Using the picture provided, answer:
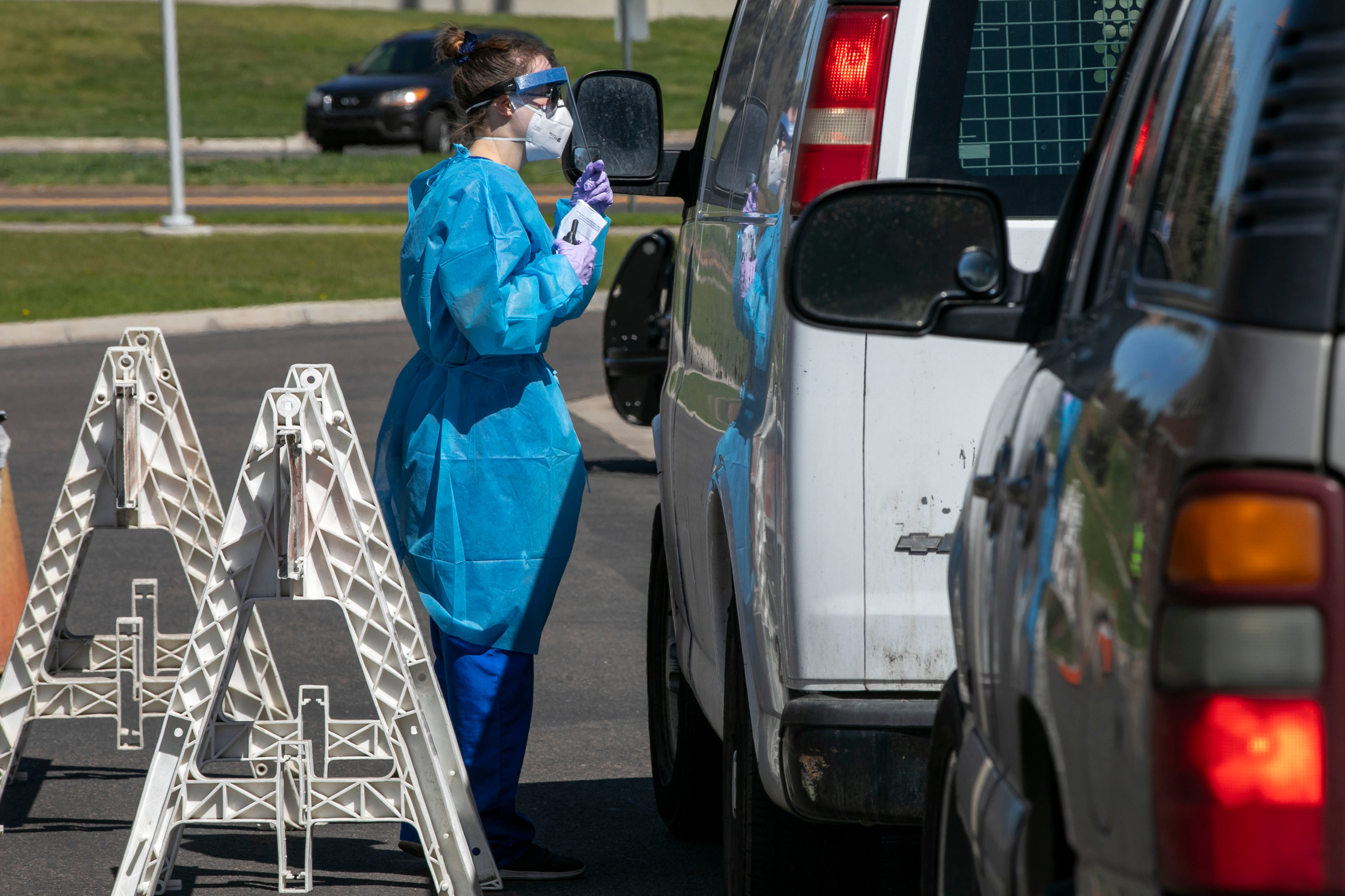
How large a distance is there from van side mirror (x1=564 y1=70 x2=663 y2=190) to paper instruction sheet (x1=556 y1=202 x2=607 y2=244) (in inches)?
7.0

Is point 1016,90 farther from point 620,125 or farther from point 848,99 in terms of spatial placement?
point 620,125

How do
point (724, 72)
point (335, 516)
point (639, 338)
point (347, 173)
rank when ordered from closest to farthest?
point (335, 516) < point (724, 72) < point (639, 338) < point (347, 173)

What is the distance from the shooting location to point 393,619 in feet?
13.6

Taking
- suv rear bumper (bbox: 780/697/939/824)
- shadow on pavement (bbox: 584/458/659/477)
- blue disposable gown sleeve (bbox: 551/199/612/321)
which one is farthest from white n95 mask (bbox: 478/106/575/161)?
shadow on pavement (bbox: 584/458/659/477)

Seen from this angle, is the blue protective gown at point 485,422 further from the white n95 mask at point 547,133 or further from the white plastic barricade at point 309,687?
the white plastic barricade at point 309,687

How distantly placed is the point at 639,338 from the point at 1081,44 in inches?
252

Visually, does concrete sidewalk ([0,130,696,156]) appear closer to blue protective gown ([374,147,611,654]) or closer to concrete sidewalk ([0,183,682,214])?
concrete sidewalk ([0,183,682,214])

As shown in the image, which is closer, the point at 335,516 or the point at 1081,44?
the point at 1081,44

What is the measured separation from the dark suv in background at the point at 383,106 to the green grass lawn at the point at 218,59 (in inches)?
210

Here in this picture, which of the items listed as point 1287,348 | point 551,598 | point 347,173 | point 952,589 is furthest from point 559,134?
point 347,173

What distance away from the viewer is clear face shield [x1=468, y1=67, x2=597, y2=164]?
4.59m

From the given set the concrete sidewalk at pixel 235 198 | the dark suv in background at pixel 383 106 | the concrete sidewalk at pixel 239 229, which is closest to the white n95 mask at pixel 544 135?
the concrete sidewalk at pixel 239 229

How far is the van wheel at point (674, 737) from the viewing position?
4.70m

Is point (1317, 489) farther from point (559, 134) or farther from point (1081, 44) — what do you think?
point (559, 134)
